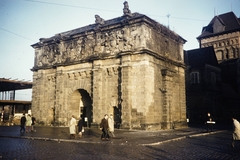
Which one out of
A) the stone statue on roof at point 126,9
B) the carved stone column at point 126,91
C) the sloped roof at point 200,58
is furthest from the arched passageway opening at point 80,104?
the sloped roof at point 200,58

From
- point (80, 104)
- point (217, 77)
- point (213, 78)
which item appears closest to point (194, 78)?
point (213, 78)

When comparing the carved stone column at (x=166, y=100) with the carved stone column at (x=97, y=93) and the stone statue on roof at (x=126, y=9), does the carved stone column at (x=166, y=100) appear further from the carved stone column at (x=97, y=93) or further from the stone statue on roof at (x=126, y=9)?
the stone statue on roof at (x=126, y=9)

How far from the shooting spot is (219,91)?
43125 mm

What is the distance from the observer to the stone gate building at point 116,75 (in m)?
21.7

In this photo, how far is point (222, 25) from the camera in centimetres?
5572

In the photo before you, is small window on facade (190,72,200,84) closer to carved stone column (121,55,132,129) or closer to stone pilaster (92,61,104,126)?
carved stone column (121,55,132,129)

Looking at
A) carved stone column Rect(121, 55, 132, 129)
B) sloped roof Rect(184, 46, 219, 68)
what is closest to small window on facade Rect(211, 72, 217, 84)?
sloped roof Rect(184, 46, 219, 68)

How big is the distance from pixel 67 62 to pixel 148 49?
1032cm

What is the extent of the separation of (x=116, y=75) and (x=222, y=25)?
43.0m

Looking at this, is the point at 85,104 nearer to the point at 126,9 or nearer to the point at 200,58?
the point at 126,9

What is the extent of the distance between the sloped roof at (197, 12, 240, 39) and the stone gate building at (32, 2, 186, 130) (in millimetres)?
31538

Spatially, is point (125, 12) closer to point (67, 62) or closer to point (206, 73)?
point (67, 62)

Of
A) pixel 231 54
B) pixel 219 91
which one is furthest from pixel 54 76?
pixel 231 54

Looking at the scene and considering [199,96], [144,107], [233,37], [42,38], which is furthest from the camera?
[233,37]
